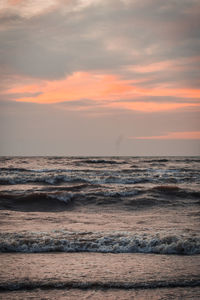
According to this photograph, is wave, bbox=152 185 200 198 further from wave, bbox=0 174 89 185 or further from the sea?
wave, bbox=0 174 89 185

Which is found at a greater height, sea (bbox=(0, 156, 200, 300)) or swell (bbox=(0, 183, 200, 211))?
sea (bbox=(0, 156, 200, 300))

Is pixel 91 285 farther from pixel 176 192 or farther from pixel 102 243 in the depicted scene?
pixel 176 192

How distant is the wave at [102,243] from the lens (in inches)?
251

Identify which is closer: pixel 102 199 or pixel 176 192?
pixel 102 199

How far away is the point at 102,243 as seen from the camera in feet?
21.7

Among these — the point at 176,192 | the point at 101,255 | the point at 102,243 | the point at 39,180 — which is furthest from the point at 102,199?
the point at 39,180

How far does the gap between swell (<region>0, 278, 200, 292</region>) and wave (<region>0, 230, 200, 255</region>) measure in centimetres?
173

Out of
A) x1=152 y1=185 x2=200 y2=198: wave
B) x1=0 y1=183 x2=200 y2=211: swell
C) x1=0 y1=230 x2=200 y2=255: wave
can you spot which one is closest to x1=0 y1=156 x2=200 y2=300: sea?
x1=0 y1=230 x2=200 y2=255: wave

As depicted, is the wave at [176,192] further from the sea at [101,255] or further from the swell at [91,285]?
the swell at [91,285]

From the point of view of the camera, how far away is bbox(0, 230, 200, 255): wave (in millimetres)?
6363

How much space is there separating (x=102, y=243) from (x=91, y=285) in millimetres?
2097

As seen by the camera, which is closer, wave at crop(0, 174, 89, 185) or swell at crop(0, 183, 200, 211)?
swell at crop(0, 183, 200, 211)

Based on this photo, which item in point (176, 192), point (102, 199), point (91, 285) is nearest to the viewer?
point (91, 285)

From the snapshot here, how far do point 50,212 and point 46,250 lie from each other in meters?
5.44
